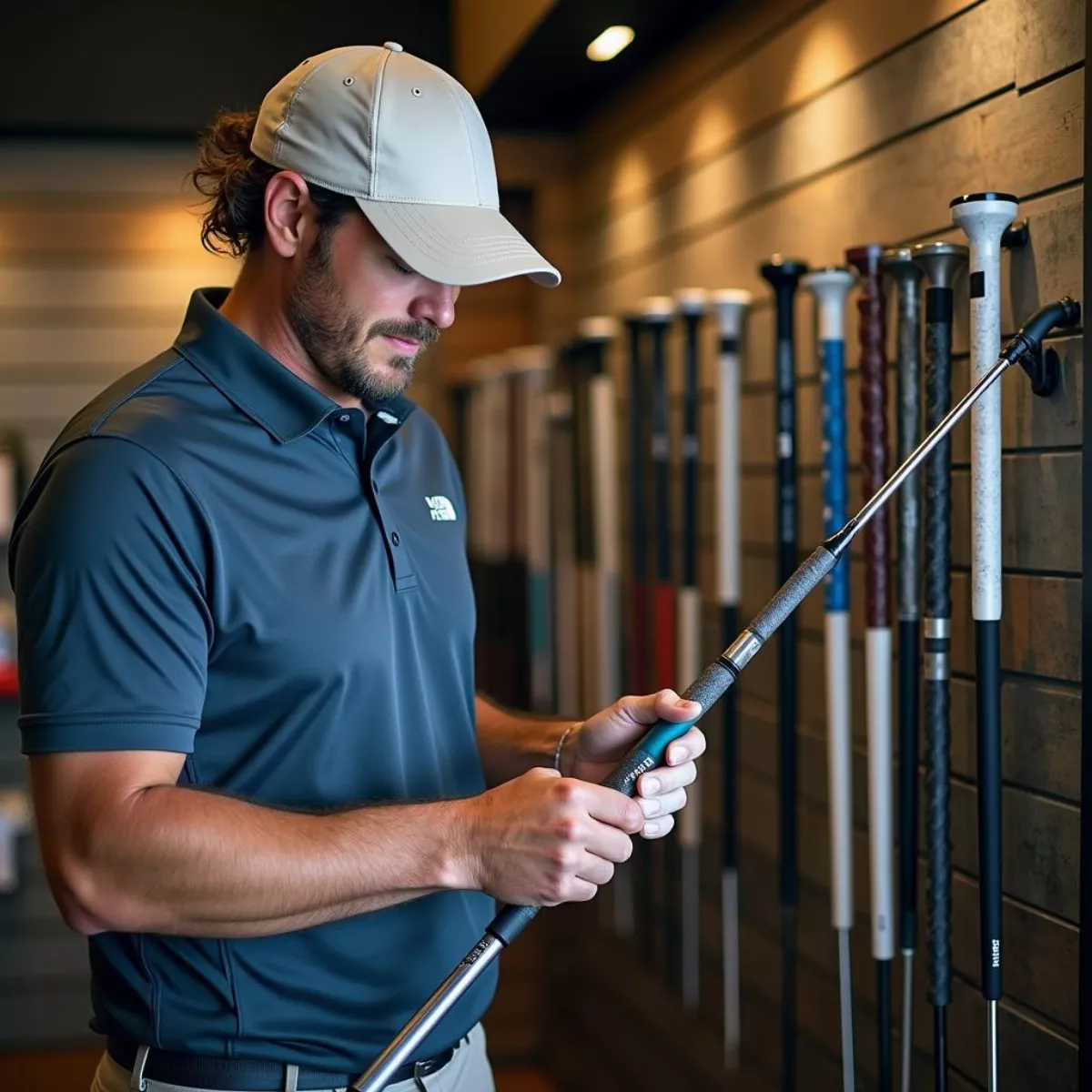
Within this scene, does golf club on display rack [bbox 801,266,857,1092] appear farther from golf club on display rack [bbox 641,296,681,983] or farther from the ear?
the ear

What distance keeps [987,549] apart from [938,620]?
0.19 meters

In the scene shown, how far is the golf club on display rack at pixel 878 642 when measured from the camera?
207cm

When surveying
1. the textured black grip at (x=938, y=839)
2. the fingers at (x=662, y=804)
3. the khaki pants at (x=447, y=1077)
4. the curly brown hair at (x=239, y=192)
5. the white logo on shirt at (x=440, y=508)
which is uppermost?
the curly brown hair at (x=239, y=192)

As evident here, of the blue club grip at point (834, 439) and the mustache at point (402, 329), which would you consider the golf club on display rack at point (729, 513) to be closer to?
the blue club grip at point (834, 439)

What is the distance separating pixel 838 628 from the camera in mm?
2240

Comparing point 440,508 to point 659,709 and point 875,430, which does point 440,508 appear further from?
point 875,430

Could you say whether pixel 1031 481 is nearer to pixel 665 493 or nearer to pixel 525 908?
pixel 525 908

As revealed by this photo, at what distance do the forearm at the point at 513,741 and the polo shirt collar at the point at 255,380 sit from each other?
483mm

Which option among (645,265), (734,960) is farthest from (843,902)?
(645,265)

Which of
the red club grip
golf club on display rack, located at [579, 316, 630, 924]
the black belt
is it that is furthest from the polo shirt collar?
golf club on display rack, located at [579, 316, 630, 924]

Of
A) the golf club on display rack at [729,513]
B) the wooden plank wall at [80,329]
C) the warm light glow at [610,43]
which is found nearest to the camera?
the golf club on display rack at [729,513]

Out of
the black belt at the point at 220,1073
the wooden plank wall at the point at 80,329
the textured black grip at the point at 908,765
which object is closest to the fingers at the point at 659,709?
the black belt at the point at 220,1073

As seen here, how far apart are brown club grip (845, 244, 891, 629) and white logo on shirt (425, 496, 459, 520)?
628 millimetres

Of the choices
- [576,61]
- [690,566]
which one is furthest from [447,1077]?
[576,61]
